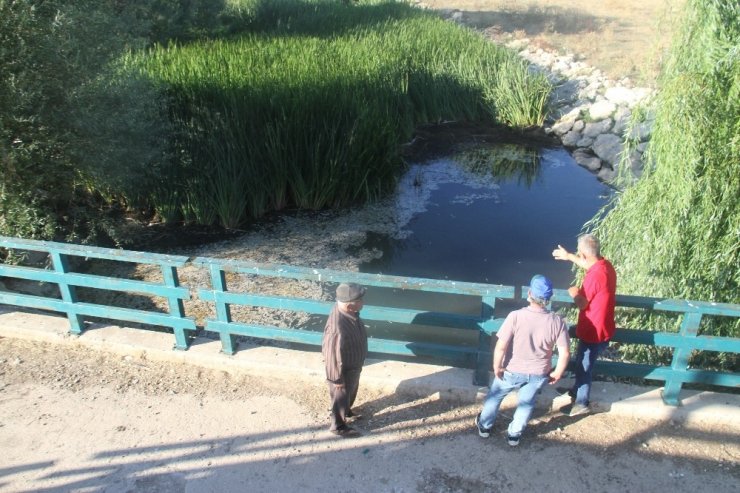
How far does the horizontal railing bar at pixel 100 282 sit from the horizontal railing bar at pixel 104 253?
20cm

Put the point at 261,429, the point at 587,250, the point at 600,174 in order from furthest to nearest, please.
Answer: the point at 600,174
the point at 261,429
the point at 587,250

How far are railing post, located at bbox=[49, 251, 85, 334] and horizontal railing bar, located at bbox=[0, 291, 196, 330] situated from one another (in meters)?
0.04

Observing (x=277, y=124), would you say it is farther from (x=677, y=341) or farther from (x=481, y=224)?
(x=677, y=341)

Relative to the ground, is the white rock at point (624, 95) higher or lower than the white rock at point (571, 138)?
higher

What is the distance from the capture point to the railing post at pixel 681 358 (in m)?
3.88

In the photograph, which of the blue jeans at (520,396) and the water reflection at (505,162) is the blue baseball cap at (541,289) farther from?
the water reflection at (505,162)

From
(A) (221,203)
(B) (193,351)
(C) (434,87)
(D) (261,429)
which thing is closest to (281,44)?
(C) (434,87)

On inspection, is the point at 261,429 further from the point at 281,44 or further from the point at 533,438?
the point at 281,44

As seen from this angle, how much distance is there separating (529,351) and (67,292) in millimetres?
3810

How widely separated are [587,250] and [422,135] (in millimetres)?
9916

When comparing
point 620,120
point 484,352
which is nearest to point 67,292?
point 484,352

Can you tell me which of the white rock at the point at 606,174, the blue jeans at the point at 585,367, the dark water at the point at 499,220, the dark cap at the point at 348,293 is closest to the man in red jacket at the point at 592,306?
the blue jeans at the point at 585,367

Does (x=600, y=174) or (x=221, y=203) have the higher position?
(x=221, y=203)

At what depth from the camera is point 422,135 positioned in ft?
44.0
